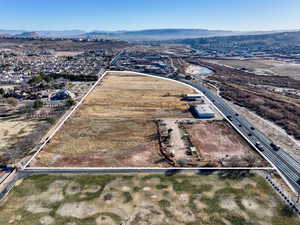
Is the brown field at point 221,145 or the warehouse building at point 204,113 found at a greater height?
the warehouse building at point 204,113

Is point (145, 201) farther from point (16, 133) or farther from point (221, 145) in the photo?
point (16, 133)

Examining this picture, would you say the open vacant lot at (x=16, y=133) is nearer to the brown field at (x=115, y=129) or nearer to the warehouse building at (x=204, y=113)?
the brown field at (x=115, y=129)

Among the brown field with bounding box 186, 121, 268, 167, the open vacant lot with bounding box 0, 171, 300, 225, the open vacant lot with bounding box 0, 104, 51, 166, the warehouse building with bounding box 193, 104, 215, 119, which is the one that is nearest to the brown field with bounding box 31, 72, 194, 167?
the warehouse building with bounding box 193, 104, 215, 119

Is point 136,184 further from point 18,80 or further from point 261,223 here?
point 18,80

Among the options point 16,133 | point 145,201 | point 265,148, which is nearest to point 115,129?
point 16,133

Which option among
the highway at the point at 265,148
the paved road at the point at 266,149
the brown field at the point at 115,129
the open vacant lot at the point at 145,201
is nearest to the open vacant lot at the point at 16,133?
the brown field at the point at 115,129

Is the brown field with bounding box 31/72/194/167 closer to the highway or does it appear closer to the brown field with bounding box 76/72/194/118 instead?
the brown field with bounding box 76/72/194/118
